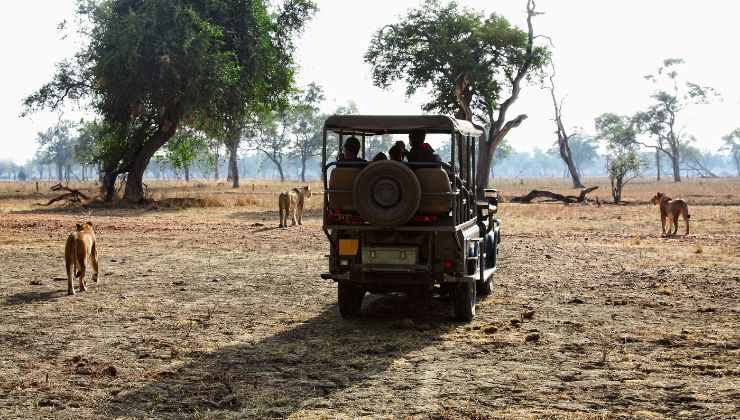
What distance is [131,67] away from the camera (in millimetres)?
32969

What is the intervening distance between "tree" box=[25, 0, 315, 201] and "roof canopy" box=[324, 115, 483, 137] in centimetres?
2446

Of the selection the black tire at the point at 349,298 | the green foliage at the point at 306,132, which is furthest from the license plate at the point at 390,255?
the green foliage at the point at 306,132

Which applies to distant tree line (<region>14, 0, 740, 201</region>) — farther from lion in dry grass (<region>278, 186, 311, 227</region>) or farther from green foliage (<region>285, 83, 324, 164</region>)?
green foliage (<region>285, 83, 324, 164</region>)

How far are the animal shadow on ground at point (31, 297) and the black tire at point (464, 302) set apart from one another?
5.57 m

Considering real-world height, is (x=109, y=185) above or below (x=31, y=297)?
above

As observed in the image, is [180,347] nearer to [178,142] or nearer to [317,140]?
[178,142]

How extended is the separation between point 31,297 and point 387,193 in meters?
5.62

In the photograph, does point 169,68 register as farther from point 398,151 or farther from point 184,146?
point 398,151

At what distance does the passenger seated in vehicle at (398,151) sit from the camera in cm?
985

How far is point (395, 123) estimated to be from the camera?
952 centimetres

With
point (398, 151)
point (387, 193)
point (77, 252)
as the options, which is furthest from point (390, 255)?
point (77, 252)

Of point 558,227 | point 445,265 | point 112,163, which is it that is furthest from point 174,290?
point 112,163

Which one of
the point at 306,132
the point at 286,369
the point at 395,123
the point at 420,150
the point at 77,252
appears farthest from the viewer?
the point at 306,132

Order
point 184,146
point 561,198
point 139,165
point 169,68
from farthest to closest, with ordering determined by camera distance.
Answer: point 184,146
point 561,198
point 139,165
point 169,68
